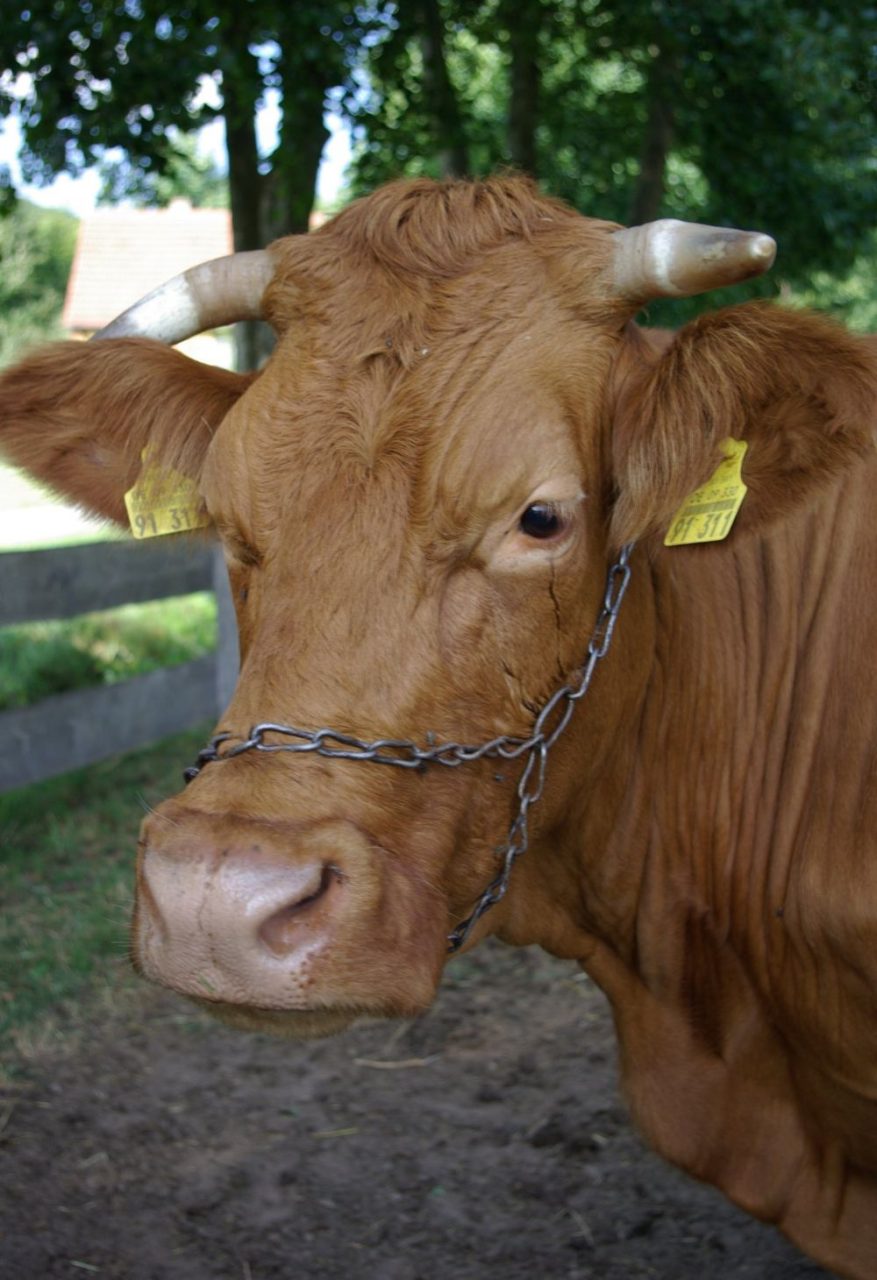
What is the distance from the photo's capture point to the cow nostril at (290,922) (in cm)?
207

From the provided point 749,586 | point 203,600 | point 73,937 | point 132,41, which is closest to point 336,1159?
point 73,937

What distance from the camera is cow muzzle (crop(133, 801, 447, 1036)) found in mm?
2066

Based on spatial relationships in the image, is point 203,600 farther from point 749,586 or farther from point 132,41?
point 749,586

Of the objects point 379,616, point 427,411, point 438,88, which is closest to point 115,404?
point 427,411

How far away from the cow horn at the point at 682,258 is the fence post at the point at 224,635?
4879 millimetres

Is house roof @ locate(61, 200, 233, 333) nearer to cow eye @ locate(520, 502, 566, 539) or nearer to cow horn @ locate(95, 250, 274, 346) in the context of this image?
cow horn @ locate(95, 250, 274, 346)

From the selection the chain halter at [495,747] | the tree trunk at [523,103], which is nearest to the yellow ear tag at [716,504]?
the chain halter at [495,747]

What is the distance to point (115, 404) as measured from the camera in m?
3.09

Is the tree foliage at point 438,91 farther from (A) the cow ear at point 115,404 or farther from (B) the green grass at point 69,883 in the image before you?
(B) the green grass at point 69,883

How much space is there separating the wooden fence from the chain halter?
10.9ft

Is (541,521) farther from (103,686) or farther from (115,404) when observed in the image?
(103,686)

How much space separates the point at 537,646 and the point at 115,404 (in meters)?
1.28

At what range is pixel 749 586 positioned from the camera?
308 centimetres

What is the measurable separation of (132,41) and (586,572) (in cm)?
441
